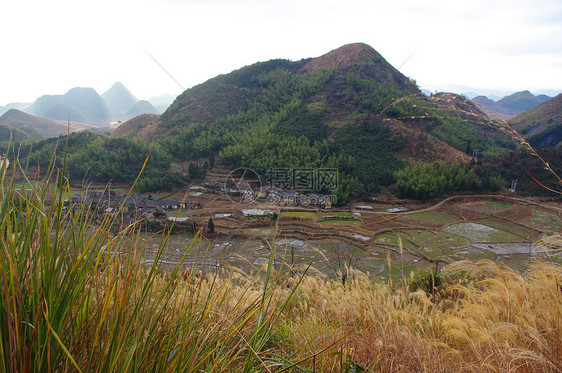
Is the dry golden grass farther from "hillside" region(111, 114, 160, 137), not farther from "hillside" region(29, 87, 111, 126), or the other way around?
"hillside" region(29, 87, 111, 126)

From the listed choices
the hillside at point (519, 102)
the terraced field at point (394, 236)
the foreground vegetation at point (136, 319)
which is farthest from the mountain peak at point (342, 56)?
the hillside at point (519, 102)

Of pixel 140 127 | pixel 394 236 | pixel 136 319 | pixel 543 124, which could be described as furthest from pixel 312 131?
pixel 543 124

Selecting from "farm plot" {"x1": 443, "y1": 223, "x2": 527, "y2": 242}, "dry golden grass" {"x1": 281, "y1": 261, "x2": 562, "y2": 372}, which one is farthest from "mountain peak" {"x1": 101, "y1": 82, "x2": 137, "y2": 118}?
"dry golden grass" {"x1": 281, "y1": 261, "x2": 562, "y2": 372}

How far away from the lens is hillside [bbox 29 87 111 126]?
11269cm

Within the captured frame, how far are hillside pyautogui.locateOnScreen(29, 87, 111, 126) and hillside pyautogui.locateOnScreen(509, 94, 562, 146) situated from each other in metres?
120

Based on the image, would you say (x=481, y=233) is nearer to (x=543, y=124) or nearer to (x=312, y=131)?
(x=312, y=131)

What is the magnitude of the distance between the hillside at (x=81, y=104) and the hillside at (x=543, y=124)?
120 m

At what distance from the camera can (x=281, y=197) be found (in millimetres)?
21031

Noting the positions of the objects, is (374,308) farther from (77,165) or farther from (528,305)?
(77,165)

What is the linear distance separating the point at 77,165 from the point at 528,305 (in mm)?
30368

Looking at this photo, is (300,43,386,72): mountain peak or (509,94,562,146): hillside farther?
(300,43,386,72): mountain peak

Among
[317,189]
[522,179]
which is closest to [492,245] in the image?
[317,189]

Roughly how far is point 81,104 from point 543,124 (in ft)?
468

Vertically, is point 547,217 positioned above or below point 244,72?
below
